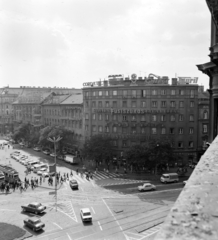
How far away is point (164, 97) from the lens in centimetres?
5919

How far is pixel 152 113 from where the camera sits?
194 feet

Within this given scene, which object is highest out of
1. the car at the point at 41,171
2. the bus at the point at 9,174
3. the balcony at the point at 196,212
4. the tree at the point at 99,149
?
the balcony at the point at 196,212

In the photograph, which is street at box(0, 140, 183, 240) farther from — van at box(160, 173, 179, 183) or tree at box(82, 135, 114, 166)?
tree at box(82, 135, 114, 166)

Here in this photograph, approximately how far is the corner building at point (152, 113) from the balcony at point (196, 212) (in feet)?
174

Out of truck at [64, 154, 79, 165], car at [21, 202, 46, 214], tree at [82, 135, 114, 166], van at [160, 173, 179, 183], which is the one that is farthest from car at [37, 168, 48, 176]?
van at [160, 173, 179, 183]

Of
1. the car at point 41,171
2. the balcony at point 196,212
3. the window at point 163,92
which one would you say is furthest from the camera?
the window at point 163,92

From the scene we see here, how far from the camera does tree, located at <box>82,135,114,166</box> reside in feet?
181

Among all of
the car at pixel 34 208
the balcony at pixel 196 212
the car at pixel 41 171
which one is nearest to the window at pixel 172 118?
the car at pixel 41 171

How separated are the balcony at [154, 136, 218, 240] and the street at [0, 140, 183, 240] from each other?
21.1 m

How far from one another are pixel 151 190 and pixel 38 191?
52.6 feet

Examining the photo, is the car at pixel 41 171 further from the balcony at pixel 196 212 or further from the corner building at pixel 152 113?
the balcony at pixel 196 212

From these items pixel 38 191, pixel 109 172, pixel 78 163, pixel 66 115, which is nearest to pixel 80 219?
pixel 38 191

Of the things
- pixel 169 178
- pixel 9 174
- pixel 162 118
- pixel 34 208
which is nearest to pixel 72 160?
pixel 9 174

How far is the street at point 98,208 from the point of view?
85.1 ft
